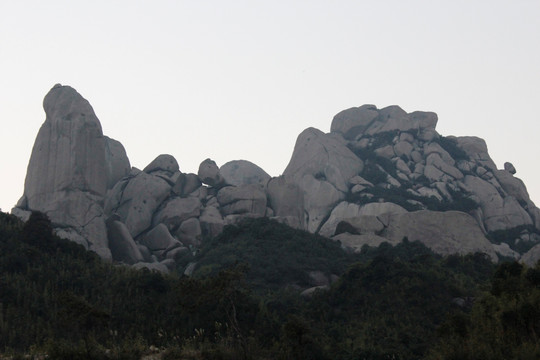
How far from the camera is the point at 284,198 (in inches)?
3282

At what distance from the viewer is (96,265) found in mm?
46281

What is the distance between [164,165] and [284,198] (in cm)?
1548

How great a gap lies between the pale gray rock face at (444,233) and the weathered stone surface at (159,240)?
25.0 m

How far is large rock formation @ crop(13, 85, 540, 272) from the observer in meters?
70.8

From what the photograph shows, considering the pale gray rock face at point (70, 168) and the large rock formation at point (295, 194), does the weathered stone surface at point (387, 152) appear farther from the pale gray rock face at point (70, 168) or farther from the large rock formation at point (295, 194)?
the pale gray rock face at point (70, 168)

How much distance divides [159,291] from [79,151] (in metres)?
35.4

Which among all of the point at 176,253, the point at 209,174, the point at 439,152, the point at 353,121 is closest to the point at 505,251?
the point at 439,152

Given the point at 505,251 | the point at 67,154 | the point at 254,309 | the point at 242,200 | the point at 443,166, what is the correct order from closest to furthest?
the point at 254,309 → the point at 67,154 → the point at 242,200 → the point at 505,251 → the point at 443,166

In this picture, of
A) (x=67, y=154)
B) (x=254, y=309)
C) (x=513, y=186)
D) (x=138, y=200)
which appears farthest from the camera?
(x=513, y=186)

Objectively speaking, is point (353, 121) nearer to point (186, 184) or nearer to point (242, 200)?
point (242, 200)

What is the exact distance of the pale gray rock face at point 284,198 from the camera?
8312 cm

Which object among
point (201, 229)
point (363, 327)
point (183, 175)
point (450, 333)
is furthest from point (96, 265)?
point (183, 175)

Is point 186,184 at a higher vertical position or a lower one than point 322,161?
lower

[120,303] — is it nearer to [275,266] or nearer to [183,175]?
[275,266]
